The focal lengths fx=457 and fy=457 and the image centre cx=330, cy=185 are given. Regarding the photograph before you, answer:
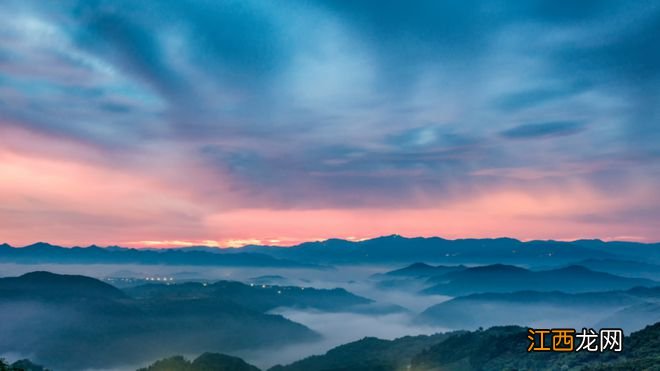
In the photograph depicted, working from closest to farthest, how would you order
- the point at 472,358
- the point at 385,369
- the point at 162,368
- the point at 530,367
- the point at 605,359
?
the point at 605,359 → the point at 530,367 → the point at 472,358 → the point at 385,369 → the point at 162,368

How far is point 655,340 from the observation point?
295 ft

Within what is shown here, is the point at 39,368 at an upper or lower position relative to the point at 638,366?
lower

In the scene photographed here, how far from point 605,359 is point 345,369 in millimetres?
123058

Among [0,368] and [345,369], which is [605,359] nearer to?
[0,368]

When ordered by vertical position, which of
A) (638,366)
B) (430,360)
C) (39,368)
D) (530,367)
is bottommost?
→ (39,368)

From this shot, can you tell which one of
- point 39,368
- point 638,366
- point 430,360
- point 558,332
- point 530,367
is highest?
point 558,332

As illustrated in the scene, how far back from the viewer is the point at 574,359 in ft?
307

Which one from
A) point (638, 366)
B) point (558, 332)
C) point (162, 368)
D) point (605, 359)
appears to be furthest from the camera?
point (162, 368)

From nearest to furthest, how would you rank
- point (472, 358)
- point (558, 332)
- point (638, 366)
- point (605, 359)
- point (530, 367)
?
1. point (558, 332)
2. point (638, 366)
3. point (605, 359)
4. point (530, 367)
5. point (472, 358)

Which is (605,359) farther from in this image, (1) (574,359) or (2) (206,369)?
(2) (206,369)

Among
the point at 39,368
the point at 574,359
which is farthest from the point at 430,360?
the point at 39,368

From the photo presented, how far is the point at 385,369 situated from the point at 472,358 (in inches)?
1941

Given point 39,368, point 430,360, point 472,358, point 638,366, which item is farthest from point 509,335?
point 39,368

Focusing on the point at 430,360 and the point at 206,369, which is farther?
the point at 206,369
